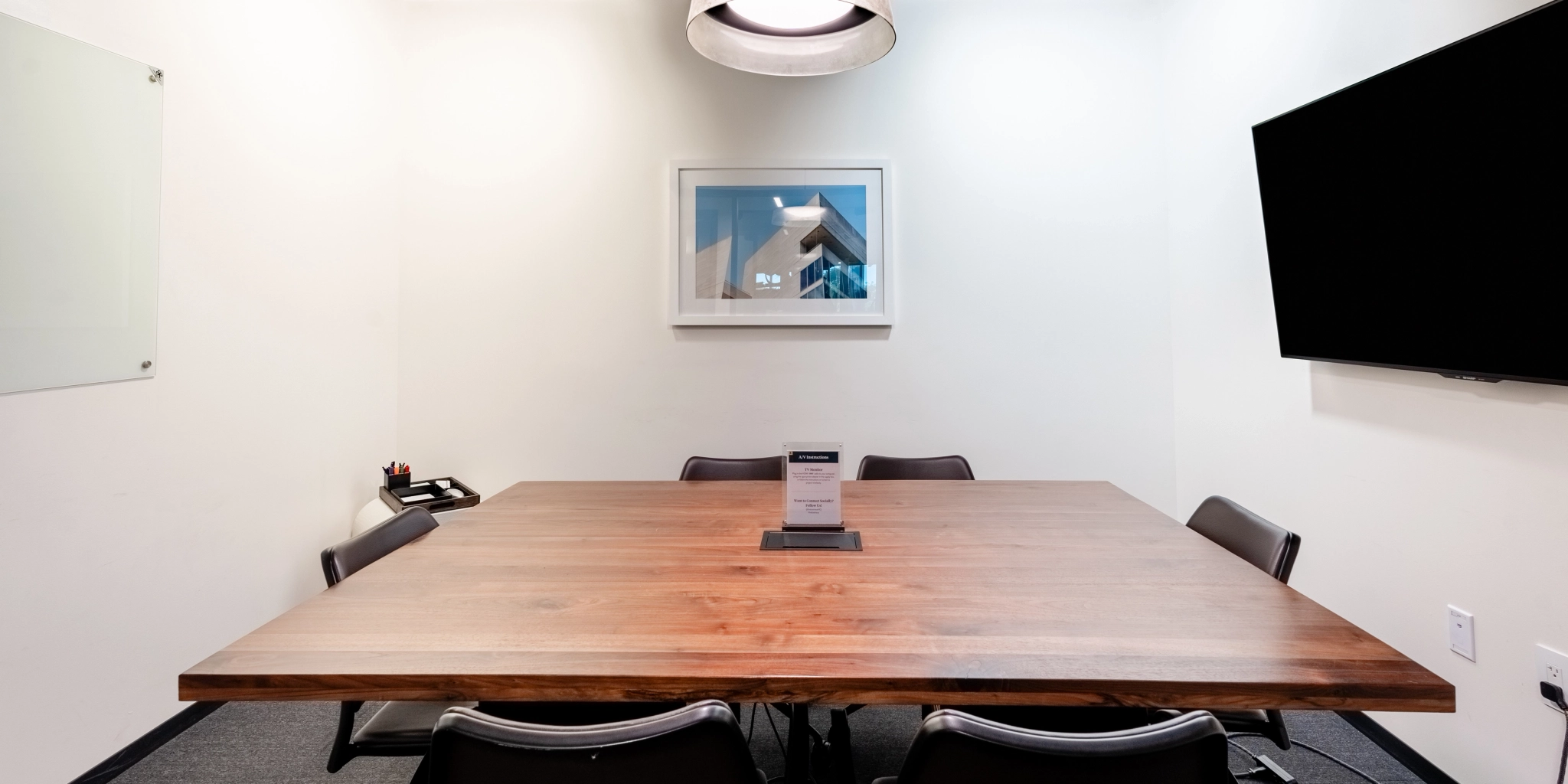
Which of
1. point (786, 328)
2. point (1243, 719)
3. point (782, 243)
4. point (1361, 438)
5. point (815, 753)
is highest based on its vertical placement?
point (782, 243)

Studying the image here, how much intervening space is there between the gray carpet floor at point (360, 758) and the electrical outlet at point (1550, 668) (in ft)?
1.74

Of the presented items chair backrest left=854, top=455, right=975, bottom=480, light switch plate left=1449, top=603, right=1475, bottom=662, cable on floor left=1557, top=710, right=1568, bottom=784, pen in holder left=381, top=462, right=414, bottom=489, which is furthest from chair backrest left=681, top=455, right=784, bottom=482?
cable on floor left=1557, top=710, right=1568, bottom=784

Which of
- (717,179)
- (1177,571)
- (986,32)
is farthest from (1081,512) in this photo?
(986,32)

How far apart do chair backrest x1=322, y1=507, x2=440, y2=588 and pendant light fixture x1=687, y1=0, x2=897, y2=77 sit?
1.60 meters

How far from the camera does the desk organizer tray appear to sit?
295 cm

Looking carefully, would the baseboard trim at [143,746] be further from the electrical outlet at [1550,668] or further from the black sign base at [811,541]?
the electrical outlet at [1550,668]

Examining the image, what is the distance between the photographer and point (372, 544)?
1671 millimetres

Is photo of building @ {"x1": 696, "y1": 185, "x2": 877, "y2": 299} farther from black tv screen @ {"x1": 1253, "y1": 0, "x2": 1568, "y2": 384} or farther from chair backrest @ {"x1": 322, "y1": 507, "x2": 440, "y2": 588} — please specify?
chair backrest @ {"x1": 322, "y1": 507, "x2": 440, "y2": 588}

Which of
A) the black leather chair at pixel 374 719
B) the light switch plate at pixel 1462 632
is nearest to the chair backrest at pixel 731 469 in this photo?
the black leather chair at pixel 374 719

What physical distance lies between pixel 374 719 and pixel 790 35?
2147mm

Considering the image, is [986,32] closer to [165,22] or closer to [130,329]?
[165,22]

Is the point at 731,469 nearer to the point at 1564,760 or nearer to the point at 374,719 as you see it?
the point at 374,719

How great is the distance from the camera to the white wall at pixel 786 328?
341 cm

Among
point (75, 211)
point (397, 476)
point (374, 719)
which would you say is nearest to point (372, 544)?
point (374, 719)
